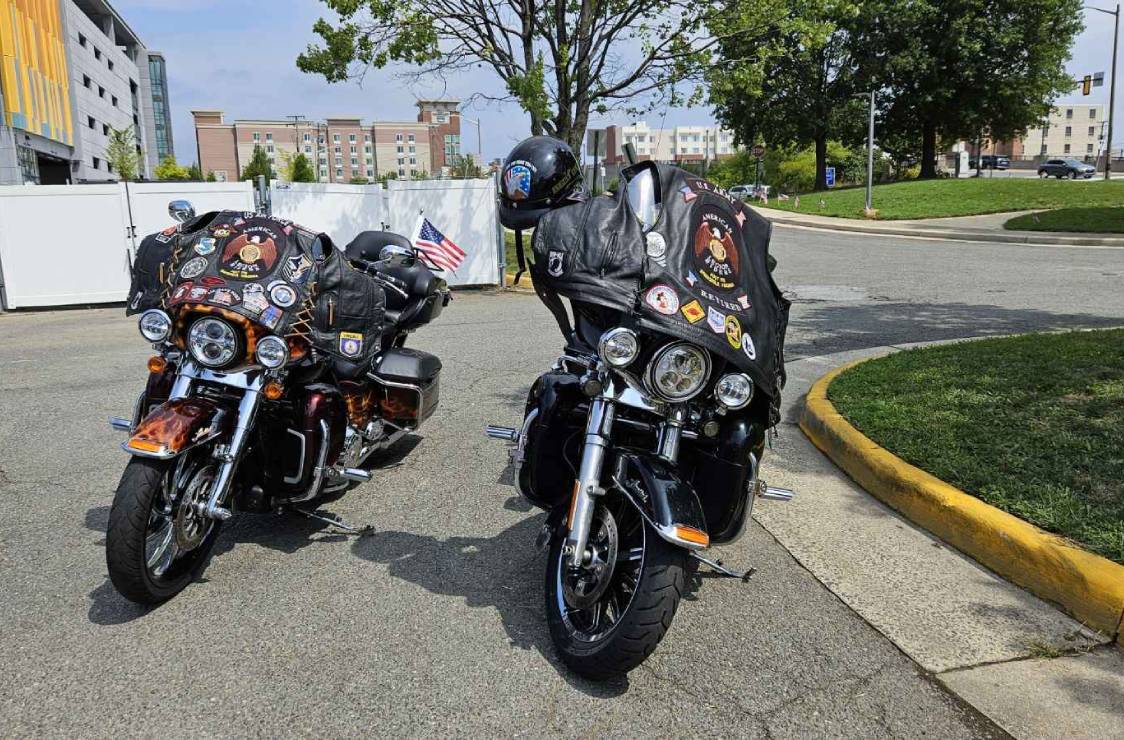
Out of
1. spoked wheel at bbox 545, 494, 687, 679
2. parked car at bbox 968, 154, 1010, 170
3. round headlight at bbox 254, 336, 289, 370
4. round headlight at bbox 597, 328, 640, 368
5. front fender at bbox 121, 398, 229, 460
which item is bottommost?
spoked wheel at bbox 545, 494, 687, 679

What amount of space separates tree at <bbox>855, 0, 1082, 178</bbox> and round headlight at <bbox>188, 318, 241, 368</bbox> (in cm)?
4525

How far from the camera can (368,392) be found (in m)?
4.76

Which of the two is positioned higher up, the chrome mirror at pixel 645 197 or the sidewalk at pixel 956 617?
the chrome mirror at pixel 645 197

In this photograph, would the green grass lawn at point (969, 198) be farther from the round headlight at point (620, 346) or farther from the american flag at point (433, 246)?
the round headlight at point (620, 346)

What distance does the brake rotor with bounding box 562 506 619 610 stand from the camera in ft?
9.25

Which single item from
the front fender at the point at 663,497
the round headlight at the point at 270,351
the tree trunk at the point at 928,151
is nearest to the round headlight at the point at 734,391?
the front fender at the point at 663,497

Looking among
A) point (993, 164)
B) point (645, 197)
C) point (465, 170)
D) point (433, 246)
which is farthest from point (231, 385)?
point (993, 164)

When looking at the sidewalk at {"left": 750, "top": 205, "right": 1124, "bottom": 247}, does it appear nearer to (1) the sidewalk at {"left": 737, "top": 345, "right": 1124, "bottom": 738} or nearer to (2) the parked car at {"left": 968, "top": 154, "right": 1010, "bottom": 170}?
(1) the sidewalk at {"left": 737, "top": 345, "right": 1124, "bottom": 738}

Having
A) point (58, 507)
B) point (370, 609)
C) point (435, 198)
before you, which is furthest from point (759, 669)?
point (435, 198)

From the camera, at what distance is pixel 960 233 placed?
22.4 m

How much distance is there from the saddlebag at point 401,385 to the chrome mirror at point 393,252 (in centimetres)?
57

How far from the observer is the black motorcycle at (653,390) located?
8.70 feet

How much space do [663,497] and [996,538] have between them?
1.81 metres

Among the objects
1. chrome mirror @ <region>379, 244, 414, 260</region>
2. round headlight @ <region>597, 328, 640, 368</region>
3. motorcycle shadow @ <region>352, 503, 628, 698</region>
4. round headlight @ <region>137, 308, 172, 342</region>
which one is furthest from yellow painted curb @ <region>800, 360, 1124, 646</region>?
round headlight @ <region>137, 308, 172, 342</region>
